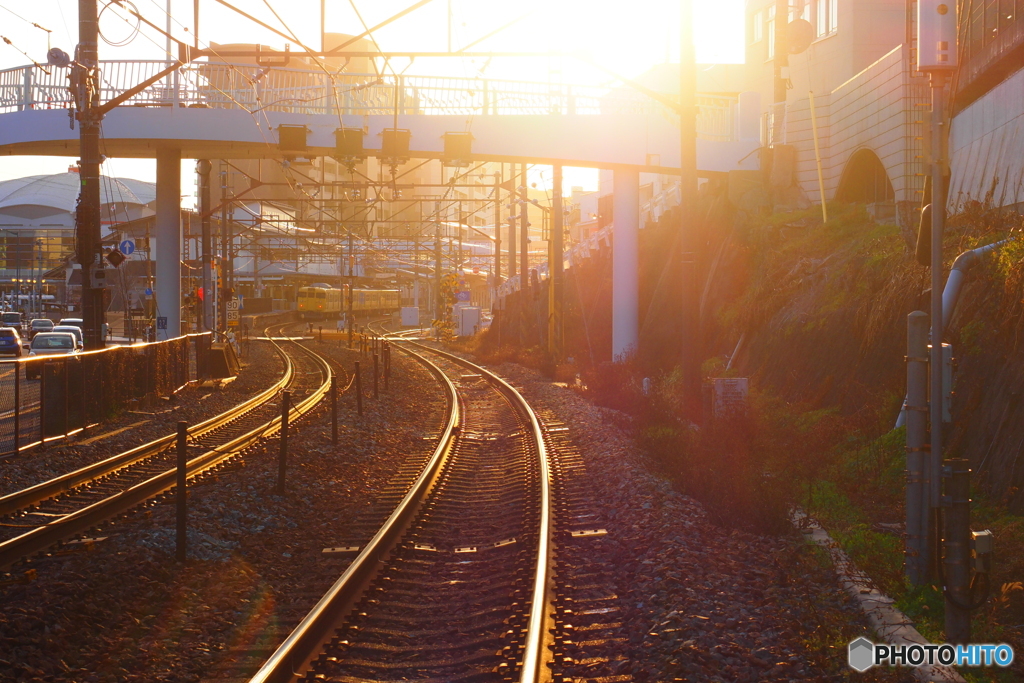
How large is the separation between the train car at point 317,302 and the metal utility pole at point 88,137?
57.1 meters

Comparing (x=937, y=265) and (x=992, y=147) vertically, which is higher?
(x=992, y=147)

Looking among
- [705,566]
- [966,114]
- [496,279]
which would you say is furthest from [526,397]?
[496,279]

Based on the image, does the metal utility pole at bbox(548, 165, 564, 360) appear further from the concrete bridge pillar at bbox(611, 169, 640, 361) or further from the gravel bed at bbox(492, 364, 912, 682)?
the gravel bed at bbox(492, 364, 912, 682)

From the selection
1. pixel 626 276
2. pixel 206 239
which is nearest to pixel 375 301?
pixel 206 239

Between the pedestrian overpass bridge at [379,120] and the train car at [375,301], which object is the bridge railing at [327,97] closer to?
the pedestrian overpass bridge at [379,120]

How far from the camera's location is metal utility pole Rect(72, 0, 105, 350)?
17531 millimetres

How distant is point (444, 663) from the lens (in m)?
5.75

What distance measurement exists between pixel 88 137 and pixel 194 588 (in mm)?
13092

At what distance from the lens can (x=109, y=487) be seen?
438 inches

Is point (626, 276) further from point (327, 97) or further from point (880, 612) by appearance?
point (880, 612)

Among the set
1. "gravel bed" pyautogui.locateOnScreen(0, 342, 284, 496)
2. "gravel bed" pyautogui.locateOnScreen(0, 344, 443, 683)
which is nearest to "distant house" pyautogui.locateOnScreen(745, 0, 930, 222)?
"gravel bed" pyautogui.locateOnScreen(0, 344, 443, 683)

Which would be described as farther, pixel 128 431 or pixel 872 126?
pixel 872 126

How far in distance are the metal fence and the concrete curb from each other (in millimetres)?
11191

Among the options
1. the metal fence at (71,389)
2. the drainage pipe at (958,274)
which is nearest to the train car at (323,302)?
the metal fence at (71,389)
